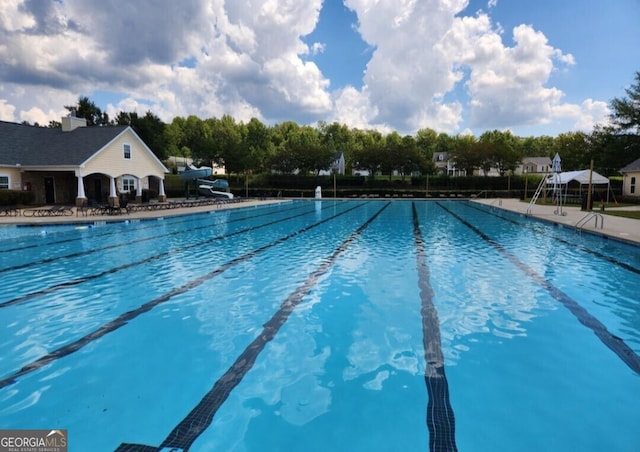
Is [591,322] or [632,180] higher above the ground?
[632,180]

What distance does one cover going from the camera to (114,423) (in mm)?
3059

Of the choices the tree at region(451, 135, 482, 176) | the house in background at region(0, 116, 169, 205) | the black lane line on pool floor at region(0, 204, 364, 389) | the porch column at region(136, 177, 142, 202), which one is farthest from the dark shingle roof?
the tree at region(451, 135, 482, 176)

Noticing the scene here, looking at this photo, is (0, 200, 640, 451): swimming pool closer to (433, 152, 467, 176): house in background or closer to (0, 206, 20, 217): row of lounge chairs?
(0, 206, 20, 217): row of lounge chairs

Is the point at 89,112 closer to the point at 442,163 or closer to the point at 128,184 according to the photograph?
the point at 128,184

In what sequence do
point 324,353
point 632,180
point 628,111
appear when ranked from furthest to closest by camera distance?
point 628,111 < point 632,180 < point 324,353

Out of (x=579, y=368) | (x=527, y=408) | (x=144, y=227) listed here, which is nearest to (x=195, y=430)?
(x=527, y=408)

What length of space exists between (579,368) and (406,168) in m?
44.4

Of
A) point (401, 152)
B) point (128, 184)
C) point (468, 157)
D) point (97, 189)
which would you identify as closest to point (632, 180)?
point (468, 157)

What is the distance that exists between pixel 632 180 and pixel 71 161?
37.6 m

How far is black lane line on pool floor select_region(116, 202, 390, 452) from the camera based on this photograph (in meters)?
2.83

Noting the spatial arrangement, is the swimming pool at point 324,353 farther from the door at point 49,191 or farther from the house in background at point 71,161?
the door at point 49,191

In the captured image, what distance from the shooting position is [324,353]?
4352 millimetres

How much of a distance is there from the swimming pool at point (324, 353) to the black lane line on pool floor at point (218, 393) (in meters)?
0.02

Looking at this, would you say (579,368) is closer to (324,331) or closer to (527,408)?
(527,408)
